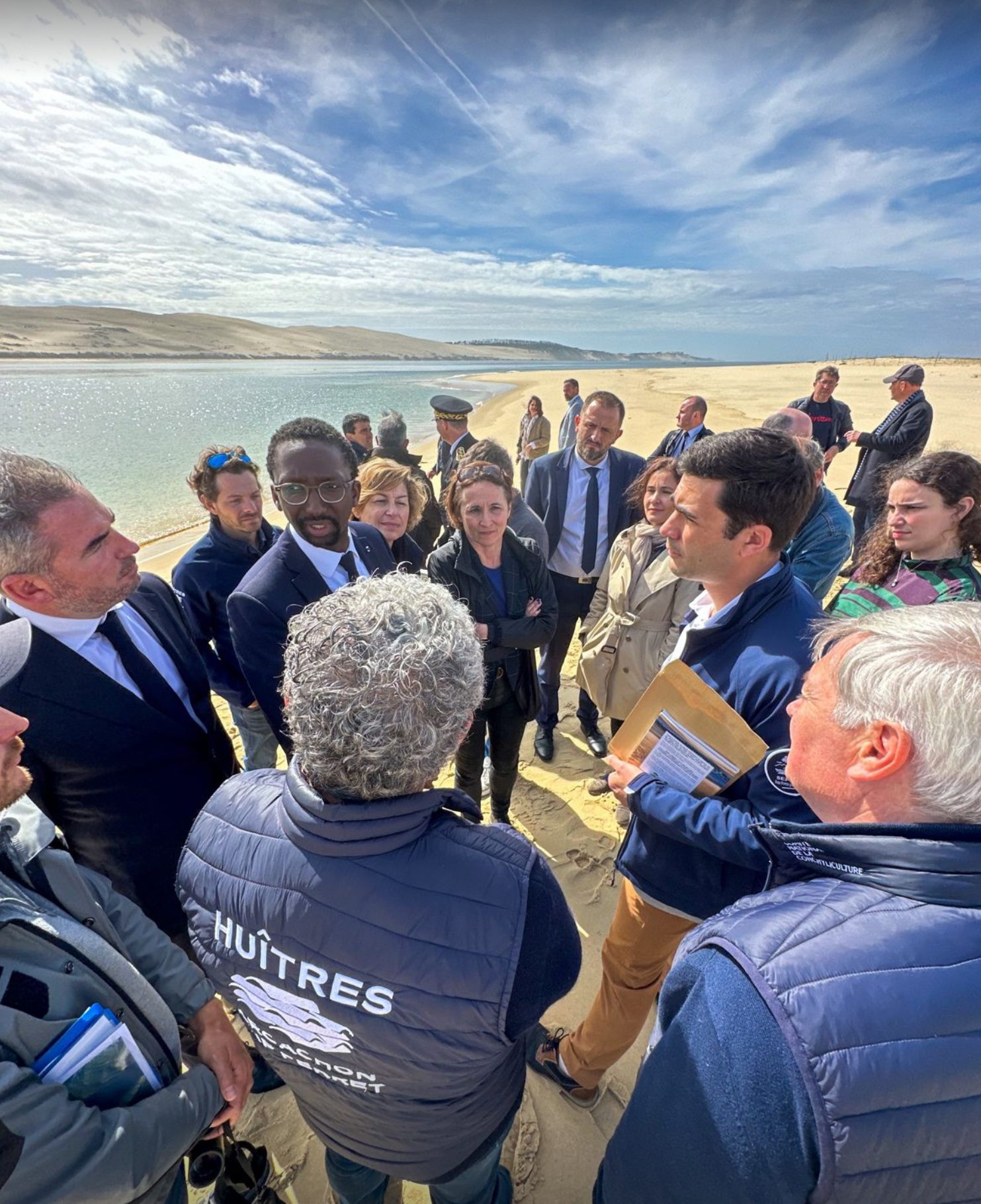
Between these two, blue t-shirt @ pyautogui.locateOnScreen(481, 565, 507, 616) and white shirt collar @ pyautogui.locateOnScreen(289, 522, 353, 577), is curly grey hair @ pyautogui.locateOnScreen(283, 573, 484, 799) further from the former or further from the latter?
blue t-shirt @ pyautogui.locateOnScreen(481, 565, 507, 616)

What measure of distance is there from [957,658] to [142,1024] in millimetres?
1894

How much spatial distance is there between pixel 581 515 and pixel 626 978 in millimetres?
3143

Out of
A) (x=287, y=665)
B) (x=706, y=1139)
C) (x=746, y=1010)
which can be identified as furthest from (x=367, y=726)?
(x=706, y=1139)

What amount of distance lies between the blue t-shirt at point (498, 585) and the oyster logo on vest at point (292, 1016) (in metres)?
2.09

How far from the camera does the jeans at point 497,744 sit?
10.0 feet

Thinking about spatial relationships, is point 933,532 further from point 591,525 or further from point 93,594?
point 93,594

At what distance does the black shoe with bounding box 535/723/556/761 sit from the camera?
4.02 m

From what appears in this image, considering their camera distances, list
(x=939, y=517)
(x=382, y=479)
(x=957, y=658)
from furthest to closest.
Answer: (x=382, y=479), (x=939, y=517), (x=957, y=658)

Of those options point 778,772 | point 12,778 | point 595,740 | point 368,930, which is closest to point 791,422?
point 595,740

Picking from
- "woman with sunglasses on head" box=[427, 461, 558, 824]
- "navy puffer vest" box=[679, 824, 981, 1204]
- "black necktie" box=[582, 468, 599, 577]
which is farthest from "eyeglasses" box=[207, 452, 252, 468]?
"navy puffer vest" box=[679, 824, 981, 1204]

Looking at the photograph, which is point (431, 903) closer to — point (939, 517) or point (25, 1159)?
point (25, 1159)

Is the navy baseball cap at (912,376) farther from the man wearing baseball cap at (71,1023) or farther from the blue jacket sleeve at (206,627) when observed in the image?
the man wearing baseball cap at (71,1023)

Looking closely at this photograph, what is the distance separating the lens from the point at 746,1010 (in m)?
0.81

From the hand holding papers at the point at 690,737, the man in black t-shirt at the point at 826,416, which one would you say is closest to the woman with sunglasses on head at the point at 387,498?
the hand holding papers at the point at 690,737
